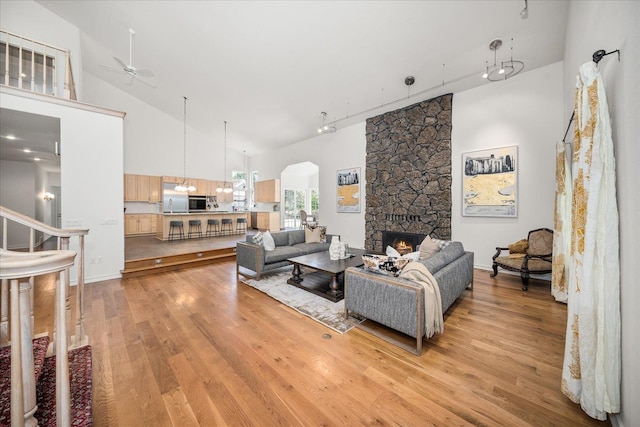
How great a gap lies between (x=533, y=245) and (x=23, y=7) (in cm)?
1062

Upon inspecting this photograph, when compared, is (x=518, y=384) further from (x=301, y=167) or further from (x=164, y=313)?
(x=301, y=167)

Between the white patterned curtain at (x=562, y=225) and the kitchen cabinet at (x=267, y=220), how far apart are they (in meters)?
8.84

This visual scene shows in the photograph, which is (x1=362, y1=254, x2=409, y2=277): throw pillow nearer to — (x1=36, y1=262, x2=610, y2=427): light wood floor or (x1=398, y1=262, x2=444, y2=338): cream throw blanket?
(x1=398, y1=262, x2=444, y2=338): cream throw blanket

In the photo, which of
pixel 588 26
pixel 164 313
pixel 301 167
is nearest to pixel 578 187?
pixel 588 26

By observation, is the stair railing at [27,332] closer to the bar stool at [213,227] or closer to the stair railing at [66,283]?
the stair railing at [66,283]

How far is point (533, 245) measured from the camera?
4.08 metres

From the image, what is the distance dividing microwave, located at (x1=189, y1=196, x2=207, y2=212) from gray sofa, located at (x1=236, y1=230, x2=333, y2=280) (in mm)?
5872

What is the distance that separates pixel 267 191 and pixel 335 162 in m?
4.00

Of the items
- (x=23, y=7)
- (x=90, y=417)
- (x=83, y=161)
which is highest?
(x=23, y=7)

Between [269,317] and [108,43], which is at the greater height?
[108,43]

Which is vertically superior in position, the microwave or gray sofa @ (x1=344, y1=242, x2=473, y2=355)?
the microwave

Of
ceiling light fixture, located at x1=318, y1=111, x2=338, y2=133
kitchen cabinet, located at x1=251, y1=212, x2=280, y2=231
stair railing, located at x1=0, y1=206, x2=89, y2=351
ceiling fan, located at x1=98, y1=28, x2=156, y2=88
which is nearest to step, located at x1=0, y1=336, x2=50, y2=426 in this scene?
stair railing, located at x1=0, y1=206, x2=89, y2=351

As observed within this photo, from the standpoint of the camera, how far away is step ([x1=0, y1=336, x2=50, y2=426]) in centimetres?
117

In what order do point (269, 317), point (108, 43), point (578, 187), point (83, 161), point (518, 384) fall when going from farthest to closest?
1. point (108, 43)
2. point (83, 161)
3. point (269, 317)
4. point (518, 384)
5. point (578, 187)
